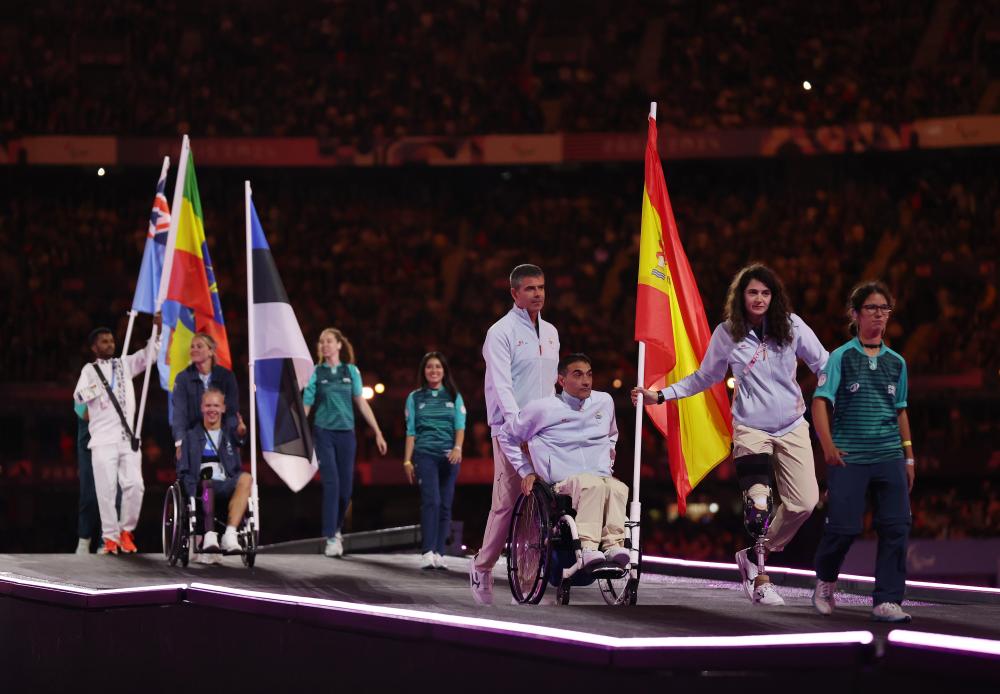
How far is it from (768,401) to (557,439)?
124 centimetres

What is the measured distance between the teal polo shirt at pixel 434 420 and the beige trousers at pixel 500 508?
357 centimetres

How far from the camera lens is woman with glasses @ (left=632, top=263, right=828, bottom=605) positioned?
821 cm

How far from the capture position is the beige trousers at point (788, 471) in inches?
322

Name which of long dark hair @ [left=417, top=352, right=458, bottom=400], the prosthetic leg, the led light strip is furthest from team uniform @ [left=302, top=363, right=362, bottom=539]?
the prosthetic leg

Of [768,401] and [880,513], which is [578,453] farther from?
[880,513]

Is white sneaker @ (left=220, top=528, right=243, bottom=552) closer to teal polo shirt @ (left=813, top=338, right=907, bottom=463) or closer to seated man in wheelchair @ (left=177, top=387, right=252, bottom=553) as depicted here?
seated man in wheelchair @ (left=177, top=387, right=252, bottom=553)

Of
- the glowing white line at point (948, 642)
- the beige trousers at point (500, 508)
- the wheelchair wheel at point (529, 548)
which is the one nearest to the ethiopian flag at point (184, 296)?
Result: the beige trousers at point (500, 508)

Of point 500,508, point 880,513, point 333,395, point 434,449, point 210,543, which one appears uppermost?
point 333,395

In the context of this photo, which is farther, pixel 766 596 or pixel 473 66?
pixel 473 66

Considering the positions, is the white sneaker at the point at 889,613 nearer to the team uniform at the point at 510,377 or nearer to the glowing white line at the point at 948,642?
the glowing white line at the point at 948,642

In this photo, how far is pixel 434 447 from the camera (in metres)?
11.8

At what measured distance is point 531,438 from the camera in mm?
8133

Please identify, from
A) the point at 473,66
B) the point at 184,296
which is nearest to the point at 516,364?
the point at 184,296

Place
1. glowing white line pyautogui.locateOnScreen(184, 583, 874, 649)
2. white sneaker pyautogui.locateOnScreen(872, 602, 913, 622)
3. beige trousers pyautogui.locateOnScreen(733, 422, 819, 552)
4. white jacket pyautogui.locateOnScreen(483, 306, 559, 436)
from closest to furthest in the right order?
1. glowing white line pyautogui.locateOnScreen(184, 583, 874, 649)
2. white sneaker pyautogui.locateOnScreen(872, 602, 913, 622)
3. white jacket pyautogui.locateOnScreen(483, 306, 559, 436)
4. beige trousers pyautogui.locateOnScreen(733, 422, 819, 552)
